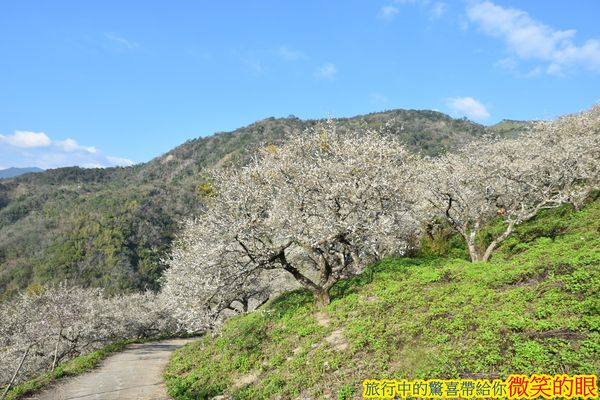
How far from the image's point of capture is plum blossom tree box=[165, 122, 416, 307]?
17.4 m

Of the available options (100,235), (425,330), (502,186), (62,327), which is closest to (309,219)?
(425,330)

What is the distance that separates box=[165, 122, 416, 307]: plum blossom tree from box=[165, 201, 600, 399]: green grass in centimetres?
251

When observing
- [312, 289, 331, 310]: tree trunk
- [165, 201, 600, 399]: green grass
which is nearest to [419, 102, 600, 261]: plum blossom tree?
[165, 201, 600, 399]: green grass

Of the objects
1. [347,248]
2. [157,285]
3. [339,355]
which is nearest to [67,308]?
[347,248]

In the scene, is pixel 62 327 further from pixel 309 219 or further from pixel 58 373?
pixel 309 219

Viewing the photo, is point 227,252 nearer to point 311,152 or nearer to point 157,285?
point 311,152

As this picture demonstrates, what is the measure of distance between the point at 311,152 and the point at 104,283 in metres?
106

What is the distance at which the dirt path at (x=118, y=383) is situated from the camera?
770 inches

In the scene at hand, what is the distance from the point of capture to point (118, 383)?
73.2ft

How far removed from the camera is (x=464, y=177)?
2545 centimetres

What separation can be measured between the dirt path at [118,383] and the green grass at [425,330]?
136cm

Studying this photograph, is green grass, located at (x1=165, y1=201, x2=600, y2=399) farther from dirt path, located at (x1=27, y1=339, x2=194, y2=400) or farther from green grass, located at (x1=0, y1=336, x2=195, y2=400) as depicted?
green grass, located at (x1=0, y1=336, x2=195, y2=400)

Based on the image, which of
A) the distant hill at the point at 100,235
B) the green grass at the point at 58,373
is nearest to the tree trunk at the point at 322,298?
the green grass at the point at 58,373

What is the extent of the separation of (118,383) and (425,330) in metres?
18.0
